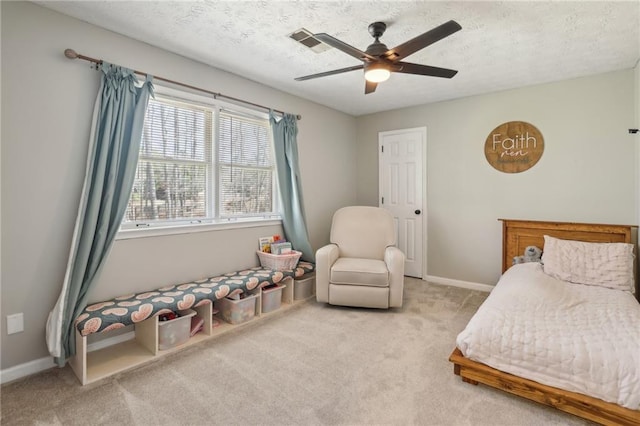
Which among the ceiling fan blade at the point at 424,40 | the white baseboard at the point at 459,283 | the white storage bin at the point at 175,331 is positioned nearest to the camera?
the ceiling fan blade at the point at 424,40

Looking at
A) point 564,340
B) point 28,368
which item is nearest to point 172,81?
point 28,368

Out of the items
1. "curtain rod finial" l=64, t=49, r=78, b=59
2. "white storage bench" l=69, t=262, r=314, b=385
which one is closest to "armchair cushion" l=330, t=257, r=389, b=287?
"white storage bench" l=69, t=262, r=314, b=385

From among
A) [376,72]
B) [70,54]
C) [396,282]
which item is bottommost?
[396,282]

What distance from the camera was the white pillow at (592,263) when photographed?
261 cm

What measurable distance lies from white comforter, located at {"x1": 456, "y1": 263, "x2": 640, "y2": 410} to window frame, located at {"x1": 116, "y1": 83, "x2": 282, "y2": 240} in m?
2.32

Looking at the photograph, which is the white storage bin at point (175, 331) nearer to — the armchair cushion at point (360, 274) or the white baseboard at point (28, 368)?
the white baseboard at point (28, 368)

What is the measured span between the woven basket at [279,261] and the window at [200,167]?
0.50m

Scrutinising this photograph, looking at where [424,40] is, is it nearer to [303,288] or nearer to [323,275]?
[323,275]

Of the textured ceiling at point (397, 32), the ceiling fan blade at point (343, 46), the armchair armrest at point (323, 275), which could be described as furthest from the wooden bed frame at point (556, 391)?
the ceiling fan blade at point (343, 46)

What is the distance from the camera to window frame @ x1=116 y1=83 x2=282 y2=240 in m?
2.60

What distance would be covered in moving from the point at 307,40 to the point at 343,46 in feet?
2.32

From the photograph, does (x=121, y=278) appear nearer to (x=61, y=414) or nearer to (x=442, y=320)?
(x=61, y=414)

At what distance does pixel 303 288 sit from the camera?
11.7 feet

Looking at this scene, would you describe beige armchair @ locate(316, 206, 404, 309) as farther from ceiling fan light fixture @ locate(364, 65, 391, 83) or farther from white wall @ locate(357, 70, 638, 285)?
ceiling fan light fixture @ locate(364, 65, 391, 83)
